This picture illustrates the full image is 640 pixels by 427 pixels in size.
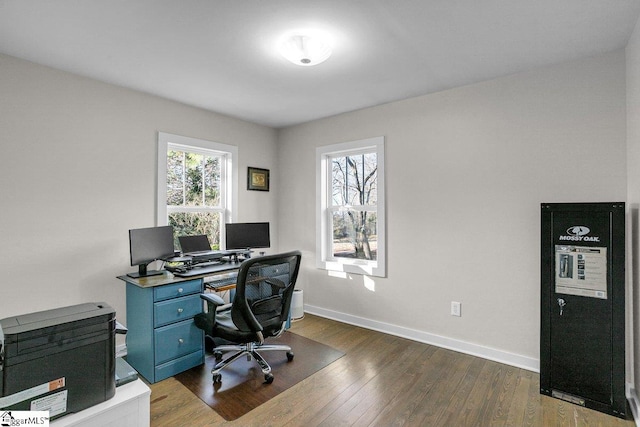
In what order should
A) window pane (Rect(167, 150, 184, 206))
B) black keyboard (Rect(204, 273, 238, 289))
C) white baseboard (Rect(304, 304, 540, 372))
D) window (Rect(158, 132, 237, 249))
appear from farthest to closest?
window pane (Rect(167, 150, 184, 206)) < window (Rect(158, 132, 237, 249)) < black keyboard (Rect(204, 273, 238, 289)) < white baseboard (Rect(304, 304, 540, 372))

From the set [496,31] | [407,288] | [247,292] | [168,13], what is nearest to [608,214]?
[496,31]

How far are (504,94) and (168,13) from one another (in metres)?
2.66

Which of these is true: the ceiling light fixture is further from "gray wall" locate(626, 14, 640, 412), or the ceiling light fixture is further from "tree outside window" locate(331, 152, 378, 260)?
"gray wall" locate(626, 14, 640, 412)

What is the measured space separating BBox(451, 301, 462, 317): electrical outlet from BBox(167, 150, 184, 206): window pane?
3023mm

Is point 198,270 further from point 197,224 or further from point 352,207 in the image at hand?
point 352,207

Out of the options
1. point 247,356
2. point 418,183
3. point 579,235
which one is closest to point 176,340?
point 247,356

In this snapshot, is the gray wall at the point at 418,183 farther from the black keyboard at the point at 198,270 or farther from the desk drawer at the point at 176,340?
the desk drawer at the point at 176,340

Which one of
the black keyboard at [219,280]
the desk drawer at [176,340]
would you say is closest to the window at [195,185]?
the black keyboard at [219,280]

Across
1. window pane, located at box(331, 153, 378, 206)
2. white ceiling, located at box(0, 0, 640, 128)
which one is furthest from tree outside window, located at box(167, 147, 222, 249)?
window pane, located at box(331, 153, 378, 206)

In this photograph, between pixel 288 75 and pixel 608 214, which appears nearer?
pixel 608 214

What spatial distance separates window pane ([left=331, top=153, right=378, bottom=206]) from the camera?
12.5 ft

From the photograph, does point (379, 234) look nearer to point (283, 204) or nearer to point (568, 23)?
point (283, 204)

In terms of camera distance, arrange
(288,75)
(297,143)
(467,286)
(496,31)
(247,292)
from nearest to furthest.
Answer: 1. (496,31)
2. (247,292)
3. (288,75)
4. (467,286)
5. (297,143)

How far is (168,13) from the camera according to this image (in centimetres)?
192
